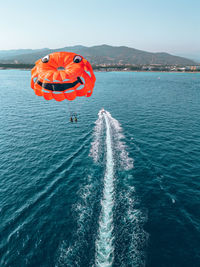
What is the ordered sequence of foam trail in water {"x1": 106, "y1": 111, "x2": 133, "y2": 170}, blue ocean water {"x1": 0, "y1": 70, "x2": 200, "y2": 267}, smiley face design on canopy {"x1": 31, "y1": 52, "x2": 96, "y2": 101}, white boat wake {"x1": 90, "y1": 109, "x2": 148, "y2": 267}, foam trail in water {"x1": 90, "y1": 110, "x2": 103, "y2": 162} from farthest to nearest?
1. foam trail in water {"x1": 90, "y1": 110, "x2": 103, "y2": 162}
2. foam trail in water {"x1": 106, "y1": 111, "x2": 133, "y2": 170}
3. smiley face design on canopy {"x1": 31, "y1": 52, "x2": 96, "y2": 101}
4. blue ocean water {"x1": 0, "y1": 70, "x2": 200, "y2": 267}
5. white boat wake {"x1": 90, "y1": 109, "x2": 148, "y2": 267}

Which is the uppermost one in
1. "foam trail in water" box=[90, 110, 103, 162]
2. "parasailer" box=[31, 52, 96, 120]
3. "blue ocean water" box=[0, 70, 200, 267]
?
"parasailer" box=[31, 52, 96, 120]

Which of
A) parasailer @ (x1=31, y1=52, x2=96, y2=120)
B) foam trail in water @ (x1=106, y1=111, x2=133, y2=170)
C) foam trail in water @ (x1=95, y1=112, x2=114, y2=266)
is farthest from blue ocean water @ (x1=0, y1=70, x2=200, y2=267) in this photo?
parasailer @ (x1=31, y1=52, x2=96, y2=120)

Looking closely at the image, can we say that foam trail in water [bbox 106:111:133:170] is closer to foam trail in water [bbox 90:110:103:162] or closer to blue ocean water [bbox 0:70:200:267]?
blue ocean water [bbox 0:70:200:267]

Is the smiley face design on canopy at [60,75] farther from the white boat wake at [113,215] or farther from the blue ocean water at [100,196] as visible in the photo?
the white boat wake at [113,215]

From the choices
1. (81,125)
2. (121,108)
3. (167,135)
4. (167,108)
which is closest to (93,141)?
(81,125)

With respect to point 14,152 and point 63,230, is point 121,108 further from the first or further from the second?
point 63,230

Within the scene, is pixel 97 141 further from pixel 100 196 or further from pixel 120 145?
pixel 100 196

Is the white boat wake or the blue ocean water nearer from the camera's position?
the white boat wake

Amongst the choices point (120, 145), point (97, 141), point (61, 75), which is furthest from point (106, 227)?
point (61, 75)

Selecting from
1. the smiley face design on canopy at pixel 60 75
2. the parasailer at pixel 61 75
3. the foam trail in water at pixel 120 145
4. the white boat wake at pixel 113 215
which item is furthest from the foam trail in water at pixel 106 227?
the smiley face design on canopy at pixel 60 75
